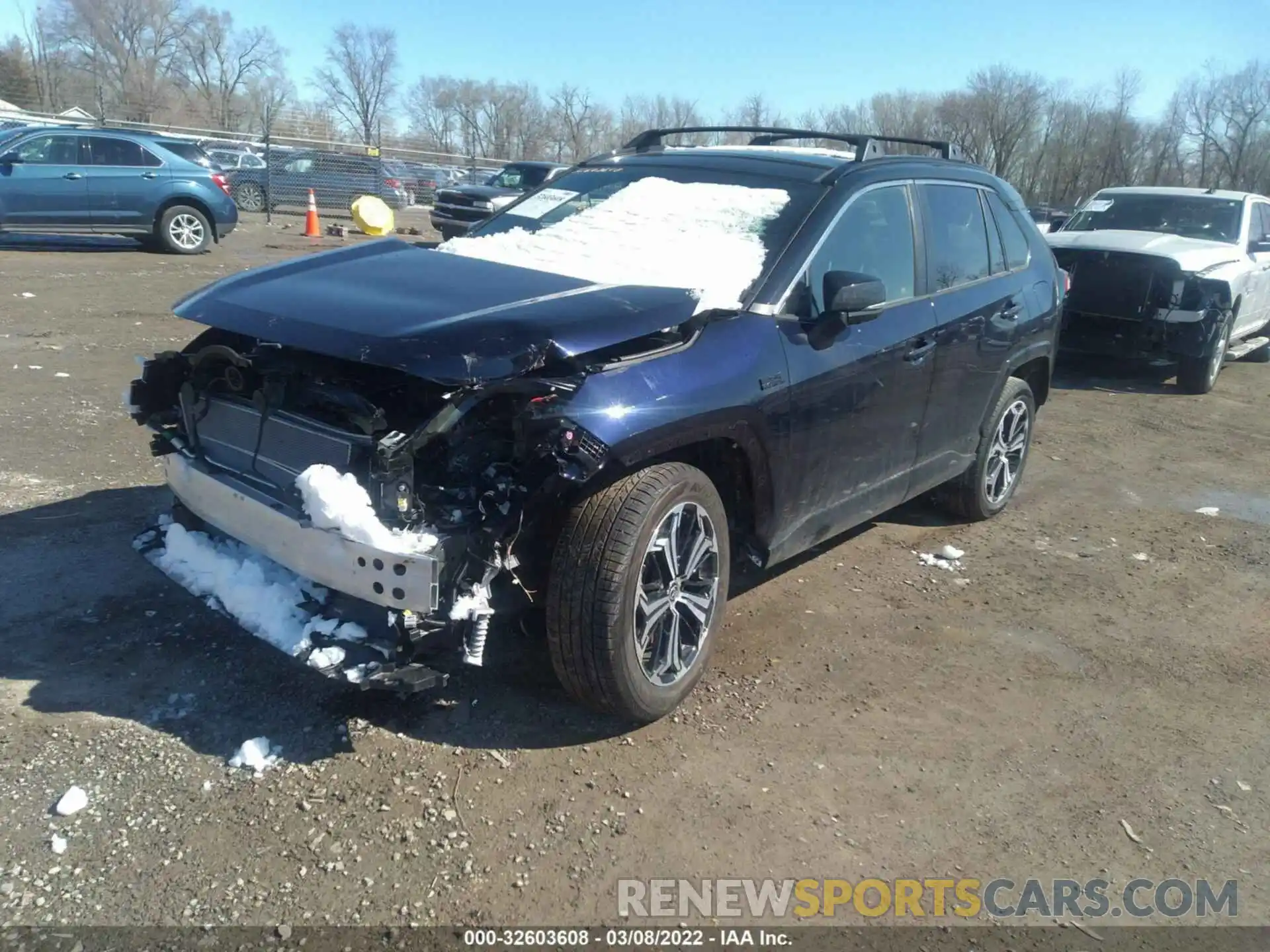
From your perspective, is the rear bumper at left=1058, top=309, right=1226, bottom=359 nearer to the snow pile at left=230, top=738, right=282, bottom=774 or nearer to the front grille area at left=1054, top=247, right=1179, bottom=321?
the front grille area at left=1054, top=247, right=1179, bottom=321

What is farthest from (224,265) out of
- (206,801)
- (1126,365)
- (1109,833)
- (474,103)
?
(474,103)

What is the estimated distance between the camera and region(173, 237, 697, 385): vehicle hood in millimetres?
2922

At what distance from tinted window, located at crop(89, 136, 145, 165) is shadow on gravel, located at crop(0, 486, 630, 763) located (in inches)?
475

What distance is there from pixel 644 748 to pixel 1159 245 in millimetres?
8791

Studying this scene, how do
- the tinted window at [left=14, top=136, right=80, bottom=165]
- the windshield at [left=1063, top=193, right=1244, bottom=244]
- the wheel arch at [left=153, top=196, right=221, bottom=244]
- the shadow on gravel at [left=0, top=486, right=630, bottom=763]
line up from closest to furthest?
the shadow on gravel at [left=0, top=486, right=630, bottom=763]
the windshield at [left=1063, top=193, right=1244, bottom=244]
the tinted window at [left=14, top=136, right=80, bottom=165]
the wheel arch at [left=153, top=196, right=221, bottom=244]

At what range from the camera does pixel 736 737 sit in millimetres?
3428

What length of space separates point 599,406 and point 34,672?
2206 millimetres

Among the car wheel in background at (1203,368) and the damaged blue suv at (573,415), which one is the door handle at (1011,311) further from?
the car wheel in background at (1203,368)

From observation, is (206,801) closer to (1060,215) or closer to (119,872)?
(119,872)

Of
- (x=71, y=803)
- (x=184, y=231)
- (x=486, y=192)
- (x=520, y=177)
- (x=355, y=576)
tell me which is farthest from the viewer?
(x=520, y=177)

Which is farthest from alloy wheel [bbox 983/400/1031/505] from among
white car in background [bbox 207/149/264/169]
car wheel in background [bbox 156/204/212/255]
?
white car in background [bbox 207/149/264/169]

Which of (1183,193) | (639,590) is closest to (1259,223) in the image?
(1183,193)

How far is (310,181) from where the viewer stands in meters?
25.3

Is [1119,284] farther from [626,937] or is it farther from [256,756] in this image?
[256,756]
